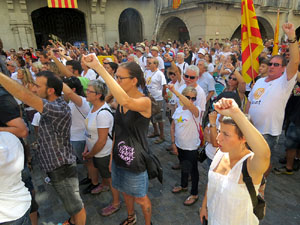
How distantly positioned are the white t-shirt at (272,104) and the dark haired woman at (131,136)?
1.78 meters

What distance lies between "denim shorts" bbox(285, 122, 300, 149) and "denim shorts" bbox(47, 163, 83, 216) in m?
3.40

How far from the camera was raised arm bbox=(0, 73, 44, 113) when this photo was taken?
67.3 inches

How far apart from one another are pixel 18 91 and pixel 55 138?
61cm

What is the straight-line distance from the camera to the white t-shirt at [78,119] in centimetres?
298

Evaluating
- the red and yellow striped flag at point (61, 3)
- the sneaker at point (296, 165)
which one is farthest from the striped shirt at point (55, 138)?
the red and yellow striped flag at point (61, 3)

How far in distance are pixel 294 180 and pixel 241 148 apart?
110 inches

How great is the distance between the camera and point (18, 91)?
1.76 m

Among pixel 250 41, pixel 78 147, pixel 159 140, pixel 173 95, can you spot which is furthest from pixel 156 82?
pixel 78 147

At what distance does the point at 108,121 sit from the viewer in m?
2.61

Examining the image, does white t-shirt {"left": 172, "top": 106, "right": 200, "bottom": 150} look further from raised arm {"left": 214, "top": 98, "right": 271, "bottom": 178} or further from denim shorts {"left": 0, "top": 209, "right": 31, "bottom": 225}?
denim shorts {"left": 0, "top": 209, "right": 31, "bottom": 225}

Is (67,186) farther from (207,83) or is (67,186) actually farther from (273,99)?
(207,83)

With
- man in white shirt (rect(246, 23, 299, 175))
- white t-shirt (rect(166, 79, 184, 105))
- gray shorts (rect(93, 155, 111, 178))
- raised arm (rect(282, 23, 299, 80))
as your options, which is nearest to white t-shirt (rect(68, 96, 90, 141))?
gray shorts (rect(93, 155, 111, 178))

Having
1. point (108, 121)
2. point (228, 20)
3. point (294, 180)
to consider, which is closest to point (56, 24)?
point (228, 20)

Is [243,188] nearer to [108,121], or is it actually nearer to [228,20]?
[108,121]
